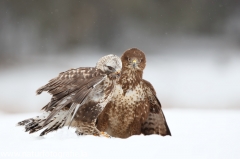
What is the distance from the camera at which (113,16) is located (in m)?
5.41

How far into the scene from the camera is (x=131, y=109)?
2.36m

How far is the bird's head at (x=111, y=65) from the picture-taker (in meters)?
2.13

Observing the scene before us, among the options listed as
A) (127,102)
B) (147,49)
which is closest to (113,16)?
(147,49)

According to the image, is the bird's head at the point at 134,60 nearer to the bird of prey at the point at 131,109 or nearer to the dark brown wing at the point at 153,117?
the bird of prey at the point at 131,109

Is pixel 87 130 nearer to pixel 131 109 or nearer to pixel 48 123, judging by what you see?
pixel 48 123

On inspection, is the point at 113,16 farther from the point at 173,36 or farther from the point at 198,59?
the point at 198,59

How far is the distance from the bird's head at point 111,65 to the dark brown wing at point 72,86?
3 cm

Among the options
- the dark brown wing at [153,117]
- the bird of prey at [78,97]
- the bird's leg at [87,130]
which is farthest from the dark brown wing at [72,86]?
the dark brown wing at [153,117]

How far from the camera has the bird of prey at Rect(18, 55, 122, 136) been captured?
1.96 m

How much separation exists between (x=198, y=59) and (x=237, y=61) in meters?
0.47

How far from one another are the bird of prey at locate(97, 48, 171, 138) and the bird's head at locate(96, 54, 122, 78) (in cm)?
22

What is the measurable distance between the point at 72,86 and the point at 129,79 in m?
0.45

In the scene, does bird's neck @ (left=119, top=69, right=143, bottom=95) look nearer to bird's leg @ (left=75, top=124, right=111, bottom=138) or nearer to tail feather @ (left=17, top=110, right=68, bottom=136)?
bird's leg @ (left=75, top=124, right=111, bottom=138)

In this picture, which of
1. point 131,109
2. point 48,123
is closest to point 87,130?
point 48,123
